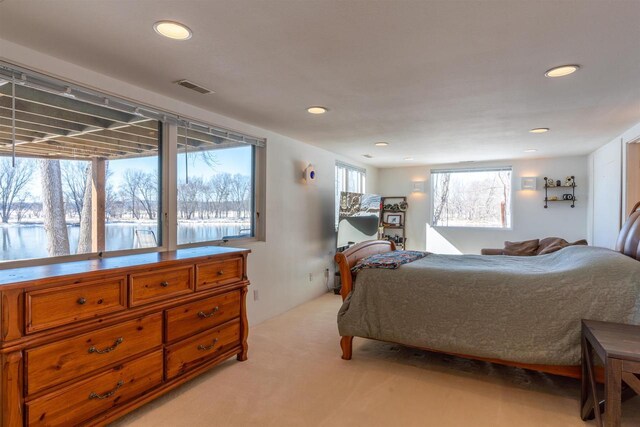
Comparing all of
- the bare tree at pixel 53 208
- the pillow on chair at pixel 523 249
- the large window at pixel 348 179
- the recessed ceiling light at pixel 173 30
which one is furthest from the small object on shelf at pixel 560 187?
the bare tree at pixel 53 208

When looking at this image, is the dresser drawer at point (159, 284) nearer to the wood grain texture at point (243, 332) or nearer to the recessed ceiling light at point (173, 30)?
the wood grain texture at point (243, 332)

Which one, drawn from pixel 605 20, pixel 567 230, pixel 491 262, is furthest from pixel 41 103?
pixel 567 230

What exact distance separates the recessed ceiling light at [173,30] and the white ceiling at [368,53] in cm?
4

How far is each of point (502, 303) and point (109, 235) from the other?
2.92m

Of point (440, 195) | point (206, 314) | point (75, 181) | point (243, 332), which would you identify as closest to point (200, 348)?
point (206, 314)

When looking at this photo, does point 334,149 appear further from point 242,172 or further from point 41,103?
point 41,103

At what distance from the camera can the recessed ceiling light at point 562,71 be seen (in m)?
2.21

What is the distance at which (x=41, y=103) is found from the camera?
2211 mm

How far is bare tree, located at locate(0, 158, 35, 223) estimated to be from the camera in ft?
6.70

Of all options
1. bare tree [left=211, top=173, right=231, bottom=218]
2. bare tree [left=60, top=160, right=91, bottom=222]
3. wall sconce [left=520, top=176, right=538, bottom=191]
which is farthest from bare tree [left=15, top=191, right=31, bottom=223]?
wall sconce [left=520, top=176, right=538, bottom=191]

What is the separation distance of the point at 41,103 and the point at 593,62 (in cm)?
347

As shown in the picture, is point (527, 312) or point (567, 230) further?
point (567, 230)

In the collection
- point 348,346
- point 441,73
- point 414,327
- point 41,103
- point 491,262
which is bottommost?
point 348,346

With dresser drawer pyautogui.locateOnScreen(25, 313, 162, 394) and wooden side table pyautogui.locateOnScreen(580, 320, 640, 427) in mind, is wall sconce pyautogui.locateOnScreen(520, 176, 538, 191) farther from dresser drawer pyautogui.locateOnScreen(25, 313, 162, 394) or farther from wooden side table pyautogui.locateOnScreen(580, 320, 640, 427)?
dresser drawer pyautogui.locateOnScreen(25, 313, 162, 394)
